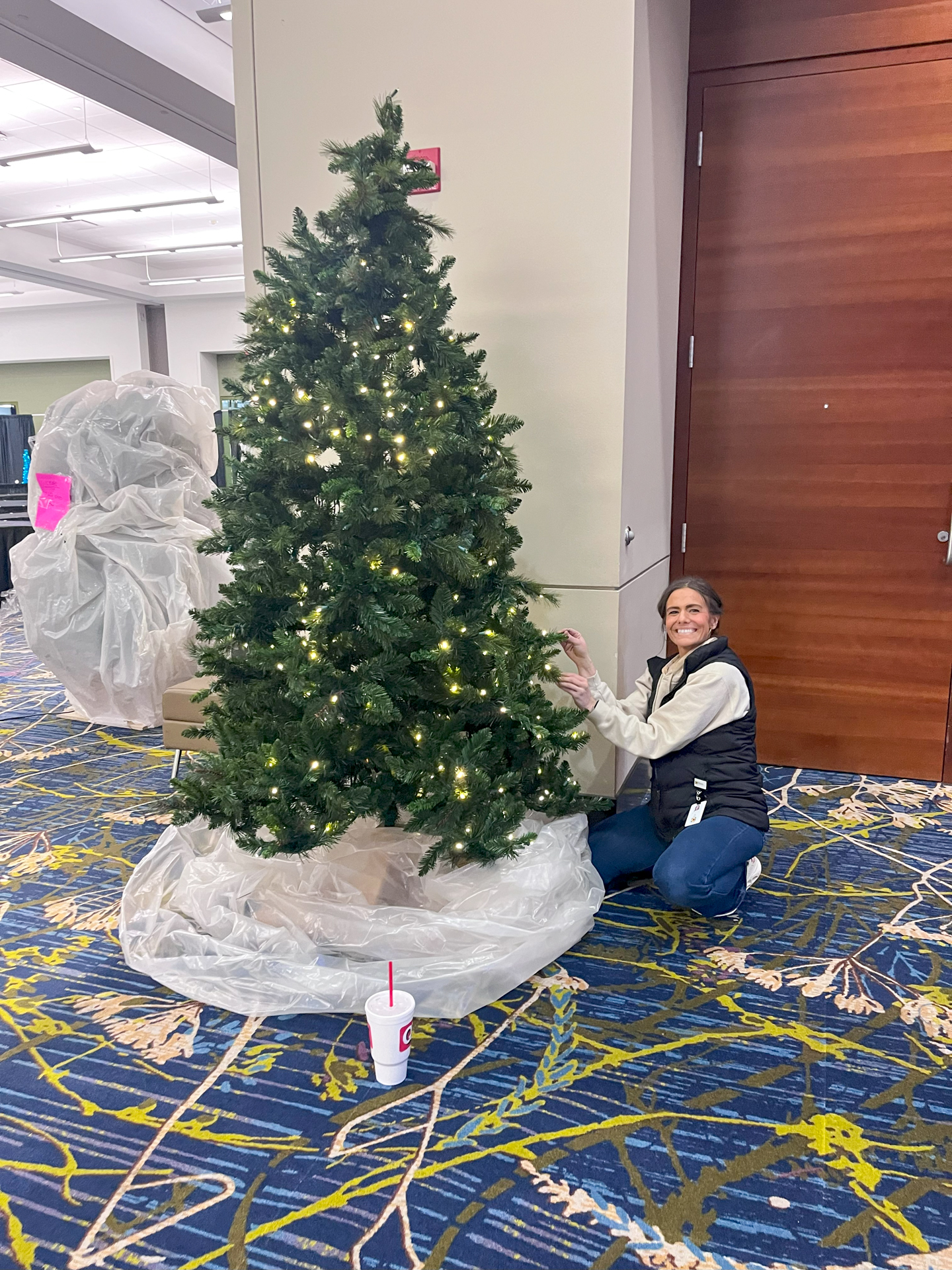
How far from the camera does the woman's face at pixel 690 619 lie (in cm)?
240

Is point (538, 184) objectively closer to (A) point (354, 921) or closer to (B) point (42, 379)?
(A) point (354, 921)

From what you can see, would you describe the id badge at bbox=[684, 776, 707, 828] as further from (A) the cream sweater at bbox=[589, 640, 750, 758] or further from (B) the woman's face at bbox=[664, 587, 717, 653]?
(B) the woman's face at bbox=[664, 587, 717, 653]

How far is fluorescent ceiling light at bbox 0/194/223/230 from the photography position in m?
8.52

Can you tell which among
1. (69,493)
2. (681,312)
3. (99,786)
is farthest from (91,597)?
(681,312)

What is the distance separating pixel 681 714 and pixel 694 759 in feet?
0.47

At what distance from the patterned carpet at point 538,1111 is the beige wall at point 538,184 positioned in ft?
2.94

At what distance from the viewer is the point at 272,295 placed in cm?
202

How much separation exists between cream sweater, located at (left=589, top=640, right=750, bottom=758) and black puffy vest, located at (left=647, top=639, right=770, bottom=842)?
0.02 m

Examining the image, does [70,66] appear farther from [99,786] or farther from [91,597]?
[99,786]

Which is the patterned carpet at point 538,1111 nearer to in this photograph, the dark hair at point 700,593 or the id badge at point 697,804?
the id badge at point 697,804

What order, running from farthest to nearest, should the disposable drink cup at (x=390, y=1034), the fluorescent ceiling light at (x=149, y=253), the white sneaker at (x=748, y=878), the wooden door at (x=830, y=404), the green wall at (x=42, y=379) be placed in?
the green wall at (x=42, y=379)
the fluorescent ceiling light at (x=149, y=253)
the wooden door at (x=830, y=404)
the white sneaker at (x=748, y=878)
the disposable drink cup at (x=390, y=1034)

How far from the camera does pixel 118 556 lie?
404 cm

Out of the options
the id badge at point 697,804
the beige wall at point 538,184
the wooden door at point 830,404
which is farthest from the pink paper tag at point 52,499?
the id badge at point 697,804

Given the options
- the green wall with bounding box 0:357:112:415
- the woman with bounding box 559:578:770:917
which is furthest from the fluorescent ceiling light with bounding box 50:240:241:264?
the woman with bounding box 559:578:770:917
